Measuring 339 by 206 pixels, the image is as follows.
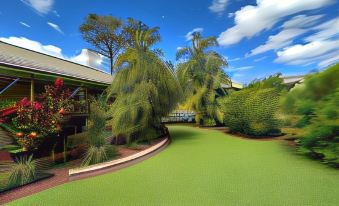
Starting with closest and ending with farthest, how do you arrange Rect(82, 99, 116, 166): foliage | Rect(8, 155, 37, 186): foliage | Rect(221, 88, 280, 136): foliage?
Rect(8, 155, 37, 186): foliage
Rect(82, 99, 116, 166): foliage
Rect(221, 88, 280, 136): foliage

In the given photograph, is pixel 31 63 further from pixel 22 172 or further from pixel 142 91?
pixel 22 172

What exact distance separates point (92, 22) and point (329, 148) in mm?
26862

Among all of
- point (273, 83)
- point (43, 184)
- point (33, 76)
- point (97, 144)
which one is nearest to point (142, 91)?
point (97, 144)

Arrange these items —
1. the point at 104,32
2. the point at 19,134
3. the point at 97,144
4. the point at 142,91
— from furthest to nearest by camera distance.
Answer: the point at 104,32 → the point at 142,91 → the point at 97,144 → the point at 19,134

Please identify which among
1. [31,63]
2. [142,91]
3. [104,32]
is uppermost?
[104,32]

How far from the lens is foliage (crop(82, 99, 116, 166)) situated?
199 inches

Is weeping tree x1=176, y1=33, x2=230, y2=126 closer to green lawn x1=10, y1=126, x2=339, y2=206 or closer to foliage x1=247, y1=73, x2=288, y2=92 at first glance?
foliage x1=247, y1=73, x2=288, y2=92

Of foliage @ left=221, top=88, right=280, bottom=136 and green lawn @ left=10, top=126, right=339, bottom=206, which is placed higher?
foliage @ left=221, top=88, right=280, bottom=136

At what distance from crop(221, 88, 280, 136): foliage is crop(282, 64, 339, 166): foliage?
97.3 inches

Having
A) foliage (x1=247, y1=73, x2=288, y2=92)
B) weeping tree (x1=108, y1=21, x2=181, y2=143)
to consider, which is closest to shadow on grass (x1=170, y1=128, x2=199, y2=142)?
weeping tree (x1=108, y1=21, x2=181, y2=143)

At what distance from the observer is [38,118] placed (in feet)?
15.5

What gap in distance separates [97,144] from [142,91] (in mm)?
3086

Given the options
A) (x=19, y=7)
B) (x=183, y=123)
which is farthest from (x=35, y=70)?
(x=183, y=123)

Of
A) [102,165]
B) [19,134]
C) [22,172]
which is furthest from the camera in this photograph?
[102,165]
